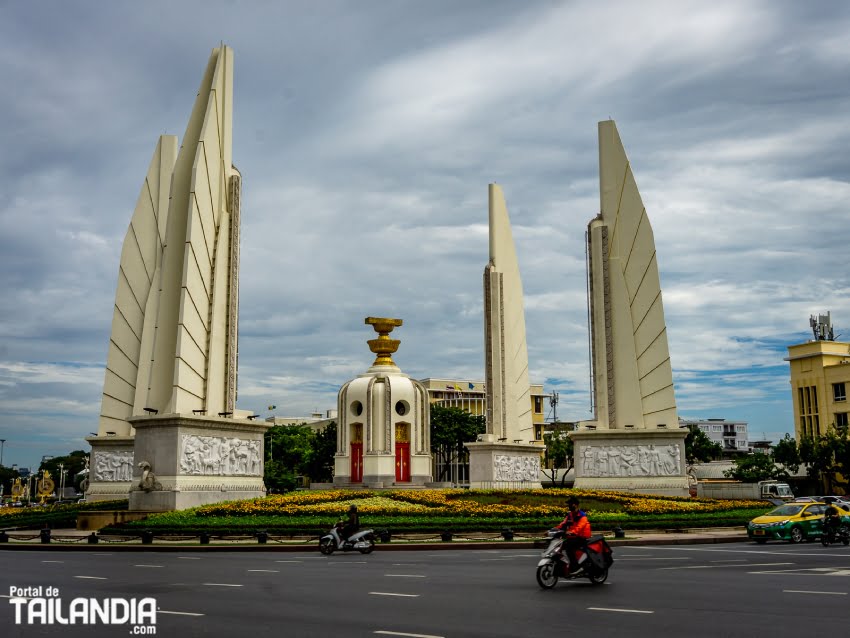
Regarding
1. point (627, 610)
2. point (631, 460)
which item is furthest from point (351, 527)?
point (631, 460)

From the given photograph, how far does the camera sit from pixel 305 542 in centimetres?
2112

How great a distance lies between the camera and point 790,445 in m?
53.1

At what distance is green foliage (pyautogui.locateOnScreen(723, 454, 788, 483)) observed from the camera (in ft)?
177

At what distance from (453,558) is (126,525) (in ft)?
35.0

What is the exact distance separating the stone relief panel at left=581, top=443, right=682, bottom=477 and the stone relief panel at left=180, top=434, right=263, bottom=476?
13.6 metres

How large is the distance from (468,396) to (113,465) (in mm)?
61862

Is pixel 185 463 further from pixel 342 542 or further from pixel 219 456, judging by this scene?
pixel 342 542

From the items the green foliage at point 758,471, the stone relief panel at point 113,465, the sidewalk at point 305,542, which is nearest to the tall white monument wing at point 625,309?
the sidewalk at point 305,542

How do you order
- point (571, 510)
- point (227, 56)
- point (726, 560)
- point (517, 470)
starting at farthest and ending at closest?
point (517, 470)
point (227, 56)
point (726, 560)
point (571, 510)

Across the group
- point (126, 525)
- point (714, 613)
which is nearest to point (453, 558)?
point (714, 613)

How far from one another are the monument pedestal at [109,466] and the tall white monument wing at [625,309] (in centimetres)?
2054

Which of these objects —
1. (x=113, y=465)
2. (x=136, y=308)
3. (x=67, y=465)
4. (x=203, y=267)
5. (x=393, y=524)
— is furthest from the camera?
(x=67, y=465)

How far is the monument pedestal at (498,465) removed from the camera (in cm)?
4131

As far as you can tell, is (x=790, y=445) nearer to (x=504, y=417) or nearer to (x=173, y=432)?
(x=504, y=417)
